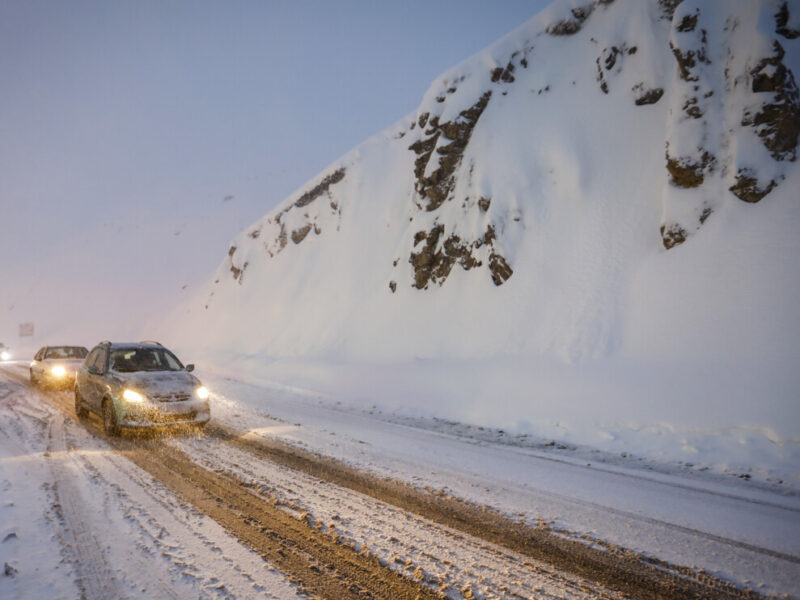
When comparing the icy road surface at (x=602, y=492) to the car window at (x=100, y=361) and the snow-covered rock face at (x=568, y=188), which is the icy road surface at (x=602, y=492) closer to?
the car window at (x=100, y=361)

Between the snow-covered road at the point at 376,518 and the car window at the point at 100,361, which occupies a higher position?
the car window at the point at 100,361

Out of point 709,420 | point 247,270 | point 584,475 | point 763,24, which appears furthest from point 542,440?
point 247,270

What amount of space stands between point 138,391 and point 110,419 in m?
0.80

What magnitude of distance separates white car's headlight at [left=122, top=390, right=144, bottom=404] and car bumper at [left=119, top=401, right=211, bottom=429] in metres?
0.10

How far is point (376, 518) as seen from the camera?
13.4 feet

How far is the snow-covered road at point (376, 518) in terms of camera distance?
3.02 meters

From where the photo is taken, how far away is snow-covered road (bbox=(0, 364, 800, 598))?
3016mm

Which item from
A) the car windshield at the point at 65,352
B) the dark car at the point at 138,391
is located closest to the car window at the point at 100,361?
the dark car at the point at 138,391

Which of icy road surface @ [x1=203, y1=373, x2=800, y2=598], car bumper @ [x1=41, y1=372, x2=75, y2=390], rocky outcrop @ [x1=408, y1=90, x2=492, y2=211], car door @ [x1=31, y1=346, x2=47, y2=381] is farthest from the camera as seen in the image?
rocky outcrop @ [x1=408, y1=90, x2=492, y2=211]

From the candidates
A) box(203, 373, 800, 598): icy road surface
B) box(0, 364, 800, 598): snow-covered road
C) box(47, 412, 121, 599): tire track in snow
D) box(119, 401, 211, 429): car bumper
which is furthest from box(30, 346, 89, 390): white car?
box(47, 412, 121, 599): tire track in snow

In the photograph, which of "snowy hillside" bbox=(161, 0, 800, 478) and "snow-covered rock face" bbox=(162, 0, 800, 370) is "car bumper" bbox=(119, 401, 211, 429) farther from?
"snow-covered rock face" bbox=(162, 0, 800, 370)


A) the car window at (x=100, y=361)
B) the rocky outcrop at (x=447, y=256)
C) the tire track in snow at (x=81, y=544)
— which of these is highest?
the rocky outcrop at (x=447, y=256)

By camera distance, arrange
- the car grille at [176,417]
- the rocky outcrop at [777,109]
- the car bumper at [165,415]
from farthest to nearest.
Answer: the rocky outcrop at [777,109], the car grille at [176,417], the car bumper at [165,415]

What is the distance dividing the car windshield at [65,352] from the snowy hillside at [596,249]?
23.1 ft
